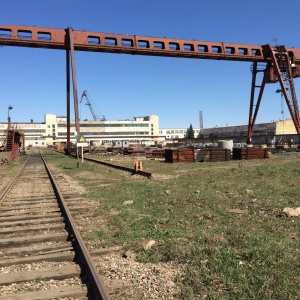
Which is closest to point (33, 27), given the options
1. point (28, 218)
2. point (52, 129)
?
point (28, 218)

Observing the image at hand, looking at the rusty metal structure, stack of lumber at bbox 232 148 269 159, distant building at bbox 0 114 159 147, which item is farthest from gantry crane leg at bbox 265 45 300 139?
distant building at bbox 0 114 159 147

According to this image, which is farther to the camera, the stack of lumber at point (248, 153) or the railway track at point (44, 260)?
the stack of lumber at point (248, 153)

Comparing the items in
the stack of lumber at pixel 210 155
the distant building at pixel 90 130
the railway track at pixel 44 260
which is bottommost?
the railway track at pixel 44 260

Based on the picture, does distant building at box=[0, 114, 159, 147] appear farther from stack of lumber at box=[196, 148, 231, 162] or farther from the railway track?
the railway track

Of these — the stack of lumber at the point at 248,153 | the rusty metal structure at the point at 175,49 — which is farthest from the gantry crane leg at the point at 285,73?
the stack of lumber at the point at 248,153

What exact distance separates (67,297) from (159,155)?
123 ft

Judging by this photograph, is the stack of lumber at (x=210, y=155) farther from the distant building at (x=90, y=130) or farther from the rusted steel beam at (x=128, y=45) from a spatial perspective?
the distant building at (x=90, y=130)

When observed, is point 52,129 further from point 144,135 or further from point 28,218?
point 28,218

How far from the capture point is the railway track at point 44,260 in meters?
4.06

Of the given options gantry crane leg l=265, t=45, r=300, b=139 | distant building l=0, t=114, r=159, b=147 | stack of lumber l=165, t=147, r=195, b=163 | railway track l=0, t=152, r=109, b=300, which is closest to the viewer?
railway track l=0, t=152, r=109, b=300

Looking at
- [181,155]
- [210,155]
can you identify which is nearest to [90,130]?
[210,155]

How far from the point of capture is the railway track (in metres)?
4.06

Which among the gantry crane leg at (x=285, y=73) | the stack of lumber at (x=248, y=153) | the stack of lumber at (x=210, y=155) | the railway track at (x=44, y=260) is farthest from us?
the gantry crane leg at (x=285, y=73)

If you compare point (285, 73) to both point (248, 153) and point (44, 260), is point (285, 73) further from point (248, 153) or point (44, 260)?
point (44, 260)
